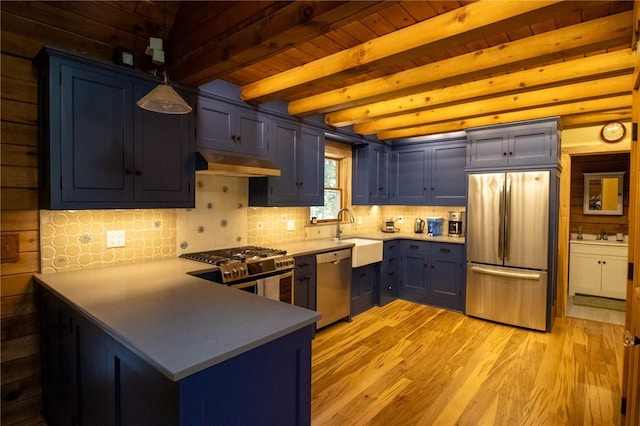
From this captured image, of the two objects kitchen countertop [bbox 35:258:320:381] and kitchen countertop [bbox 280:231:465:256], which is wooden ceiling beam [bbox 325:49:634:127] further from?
kitchen countertop [bbox 35:258:320:381]

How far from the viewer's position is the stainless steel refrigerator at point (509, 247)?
12.0ft

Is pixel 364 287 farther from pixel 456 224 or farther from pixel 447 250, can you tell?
pixel 456 224

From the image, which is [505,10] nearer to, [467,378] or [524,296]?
[467,378]

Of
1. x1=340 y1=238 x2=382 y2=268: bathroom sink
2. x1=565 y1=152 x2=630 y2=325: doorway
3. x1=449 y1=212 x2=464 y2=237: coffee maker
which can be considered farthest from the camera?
Answer: x1=565 y1=152 x2=630 y2=325: doorway

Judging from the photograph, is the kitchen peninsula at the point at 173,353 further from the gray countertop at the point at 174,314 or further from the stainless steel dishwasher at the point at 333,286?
the stainless steel dishwasher at the point at 333,286

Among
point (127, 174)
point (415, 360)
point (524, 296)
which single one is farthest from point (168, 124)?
point (524, 296)

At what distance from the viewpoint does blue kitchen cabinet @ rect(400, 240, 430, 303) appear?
4.56 metres

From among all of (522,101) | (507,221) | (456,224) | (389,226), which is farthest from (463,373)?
(389,226)

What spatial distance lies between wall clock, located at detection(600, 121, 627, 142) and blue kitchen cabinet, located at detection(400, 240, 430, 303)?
2.37 meters

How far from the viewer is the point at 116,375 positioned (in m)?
1.36

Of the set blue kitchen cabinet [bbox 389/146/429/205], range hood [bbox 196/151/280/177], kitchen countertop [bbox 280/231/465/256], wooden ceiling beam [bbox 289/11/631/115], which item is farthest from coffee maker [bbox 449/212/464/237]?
range hood [bbox 196/151/280/177]

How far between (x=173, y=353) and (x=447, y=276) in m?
3.92

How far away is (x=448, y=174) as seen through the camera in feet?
15.1

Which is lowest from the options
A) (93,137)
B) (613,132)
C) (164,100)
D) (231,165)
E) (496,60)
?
(231,165)
